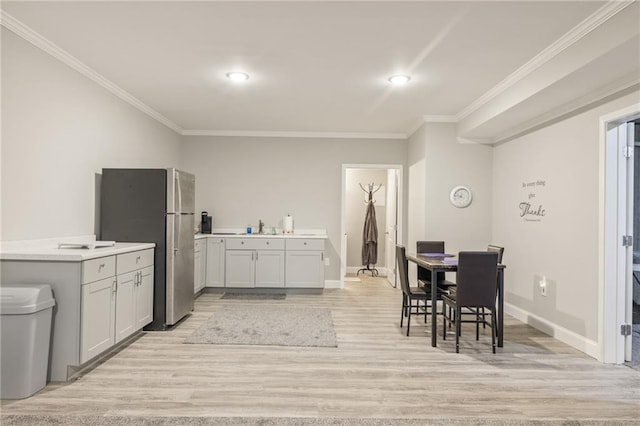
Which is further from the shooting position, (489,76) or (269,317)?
(269,317)

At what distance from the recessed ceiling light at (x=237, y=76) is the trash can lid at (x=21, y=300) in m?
2.43

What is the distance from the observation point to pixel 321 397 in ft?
8.22

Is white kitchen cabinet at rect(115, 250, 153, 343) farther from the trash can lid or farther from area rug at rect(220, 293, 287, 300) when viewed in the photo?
area rug at rect(220, 293, 287, 300)

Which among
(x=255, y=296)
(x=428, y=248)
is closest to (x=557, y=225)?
(x=428, y=248)

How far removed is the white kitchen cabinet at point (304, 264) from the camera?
5715 mm

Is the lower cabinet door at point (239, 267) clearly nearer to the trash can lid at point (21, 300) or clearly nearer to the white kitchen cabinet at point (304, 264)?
the white kitchen cabinet at point (304, 264)

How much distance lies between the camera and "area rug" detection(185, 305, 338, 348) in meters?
3.60

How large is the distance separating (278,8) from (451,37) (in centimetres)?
A: 133

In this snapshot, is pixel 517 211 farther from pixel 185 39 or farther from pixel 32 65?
pixel 32 65

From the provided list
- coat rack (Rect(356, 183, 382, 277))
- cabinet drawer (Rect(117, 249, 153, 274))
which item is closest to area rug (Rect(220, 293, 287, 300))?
cabinet drawer (Rect(117, 249, 153, 274))

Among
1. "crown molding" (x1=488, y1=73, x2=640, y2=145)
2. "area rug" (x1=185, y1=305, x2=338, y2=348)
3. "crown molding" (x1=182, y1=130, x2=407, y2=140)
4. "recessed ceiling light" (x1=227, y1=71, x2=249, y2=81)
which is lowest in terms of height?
"area rug" (x1=185, y1=305, x2=338, y2=348)

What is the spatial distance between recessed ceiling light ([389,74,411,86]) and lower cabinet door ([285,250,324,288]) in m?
2.84

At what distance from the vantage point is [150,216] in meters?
3.87

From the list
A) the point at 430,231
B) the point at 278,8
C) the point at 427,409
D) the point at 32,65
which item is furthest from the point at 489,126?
the point at 32,65
